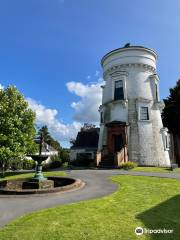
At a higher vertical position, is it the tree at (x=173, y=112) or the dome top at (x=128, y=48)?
the dome top at (x=128, y=48)

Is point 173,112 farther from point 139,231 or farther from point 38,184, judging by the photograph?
point 139,231

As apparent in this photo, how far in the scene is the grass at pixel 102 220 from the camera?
23.0ft

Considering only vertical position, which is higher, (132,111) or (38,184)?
(132,111)

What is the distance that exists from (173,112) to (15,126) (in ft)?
89.6

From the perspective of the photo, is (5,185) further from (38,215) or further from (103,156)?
(103,156)

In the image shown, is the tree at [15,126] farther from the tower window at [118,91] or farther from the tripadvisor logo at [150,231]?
the tripadvisor logo at [150,231]

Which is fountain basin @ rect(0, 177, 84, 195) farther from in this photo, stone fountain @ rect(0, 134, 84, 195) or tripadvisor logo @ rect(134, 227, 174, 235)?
tripadvisor logo @ rect(134, 227, 174, 235)

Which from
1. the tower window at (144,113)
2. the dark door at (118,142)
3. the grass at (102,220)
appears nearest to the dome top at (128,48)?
the tower window at (144,113)

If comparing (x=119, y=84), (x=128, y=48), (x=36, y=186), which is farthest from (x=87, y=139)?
(x=36, y=186)

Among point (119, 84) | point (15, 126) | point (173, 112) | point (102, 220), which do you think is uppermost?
point (119, 84)

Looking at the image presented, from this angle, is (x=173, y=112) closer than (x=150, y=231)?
No

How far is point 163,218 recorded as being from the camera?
8648 mm

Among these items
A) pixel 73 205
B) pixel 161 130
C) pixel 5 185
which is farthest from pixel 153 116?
pixel 73 205

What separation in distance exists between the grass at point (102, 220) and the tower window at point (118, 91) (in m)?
22.5
